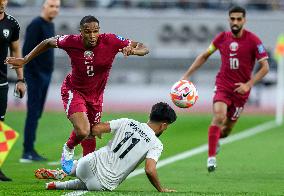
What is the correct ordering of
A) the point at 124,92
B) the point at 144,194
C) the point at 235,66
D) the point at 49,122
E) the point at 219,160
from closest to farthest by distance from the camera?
the point at 144,194, the point at 235,66, the point at 219,160, the point at 49,122, the point at 124,92

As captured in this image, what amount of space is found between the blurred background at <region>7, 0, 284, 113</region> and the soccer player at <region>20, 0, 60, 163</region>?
21802 millimetres

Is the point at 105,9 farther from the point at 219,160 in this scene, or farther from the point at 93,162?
the point at 93,162

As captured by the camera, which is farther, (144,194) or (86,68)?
(86,68)

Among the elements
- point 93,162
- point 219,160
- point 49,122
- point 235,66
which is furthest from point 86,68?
point 49,122

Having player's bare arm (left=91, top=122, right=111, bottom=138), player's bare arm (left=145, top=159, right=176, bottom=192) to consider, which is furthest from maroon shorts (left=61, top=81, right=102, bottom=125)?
player's bare arm (left=145, top=159, right=176, bottom=192)

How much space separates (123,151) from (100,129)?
19.1 inches

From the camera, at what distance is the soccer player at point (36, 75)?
55.6 ft

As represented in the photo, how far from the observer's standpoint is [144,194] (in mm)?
11219

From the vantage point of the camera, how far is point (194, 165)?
16.6 metres

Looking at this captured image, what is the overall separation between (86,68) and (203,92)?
26.2 m

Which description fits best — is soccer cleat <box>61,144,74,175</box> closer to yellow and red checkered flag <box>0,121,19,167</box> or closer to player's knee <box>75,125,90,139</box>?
player's knee <box>75,125,90,139</box>

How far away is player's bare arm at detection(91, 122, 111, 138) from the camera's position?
467 inches

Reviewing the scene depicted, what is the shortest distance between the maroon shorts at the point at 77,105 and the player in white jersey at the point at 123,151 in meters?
0.99

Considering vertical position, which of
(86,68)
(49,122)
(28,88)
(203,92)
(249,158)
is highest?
(86,68)
